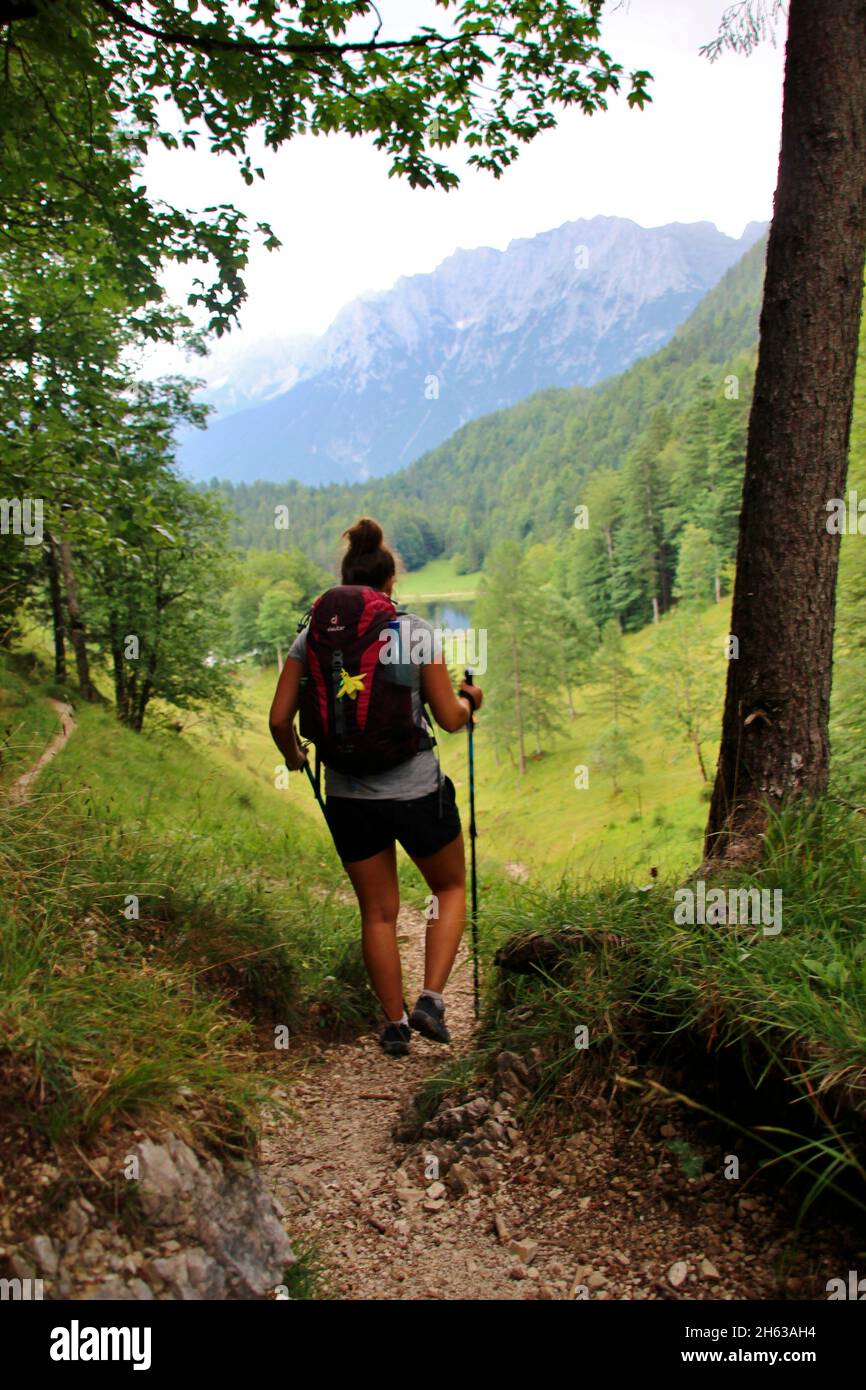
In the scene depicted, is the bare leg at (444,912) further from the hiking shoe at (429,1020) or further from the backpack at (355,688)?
the backpack at (355,688)

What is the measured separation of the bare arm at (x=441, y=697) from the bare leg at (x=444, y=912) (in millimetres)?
628

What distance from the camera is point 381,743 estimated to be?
379 cm

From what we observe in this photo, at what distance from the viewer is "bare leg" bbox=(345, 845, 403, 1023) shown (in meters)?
4.07

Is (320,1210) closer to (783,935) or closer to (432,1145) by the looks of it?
(432,1145)

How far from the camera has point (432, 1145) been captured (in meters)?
3.36

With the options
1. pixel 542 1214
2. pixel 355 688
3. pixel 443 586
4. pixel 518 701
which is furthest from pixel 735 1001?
pixel 443 586

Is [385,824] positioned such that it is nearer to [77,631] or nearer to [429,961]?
[429,961]

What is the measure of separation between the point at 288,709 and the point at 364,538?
962 millimetres

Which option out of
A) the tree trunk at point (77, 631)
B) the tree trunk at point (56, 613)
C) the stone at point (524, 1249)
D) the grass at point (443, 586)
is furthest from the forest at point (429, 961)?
the grass at point (443, 586)

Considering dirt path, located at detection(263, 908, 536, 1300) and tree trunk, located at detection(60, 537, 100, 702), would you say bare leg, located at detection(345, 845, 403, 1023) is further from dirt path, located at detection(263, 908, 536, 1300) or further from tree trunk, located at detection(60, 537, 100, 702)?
tree trunk, located at detection(60, 537, 100, 702)

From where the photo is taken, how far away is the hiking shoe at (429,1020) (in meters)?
3.96

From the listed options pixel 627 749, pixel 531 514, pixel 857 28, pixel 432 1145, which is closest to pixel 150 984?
pixel 432 1145

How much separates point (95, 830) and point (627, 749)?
148 feet

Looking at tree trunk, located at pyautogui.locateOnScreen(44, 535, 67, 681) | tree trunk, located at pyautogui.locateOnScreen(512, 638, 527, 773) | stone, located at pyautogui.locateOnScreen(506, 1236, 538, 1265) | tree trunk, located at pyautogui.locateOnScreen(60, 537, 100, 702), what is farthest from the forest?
tree trunk, located at pyautogui.locateOnScreen(512, 638, 527, 773)
